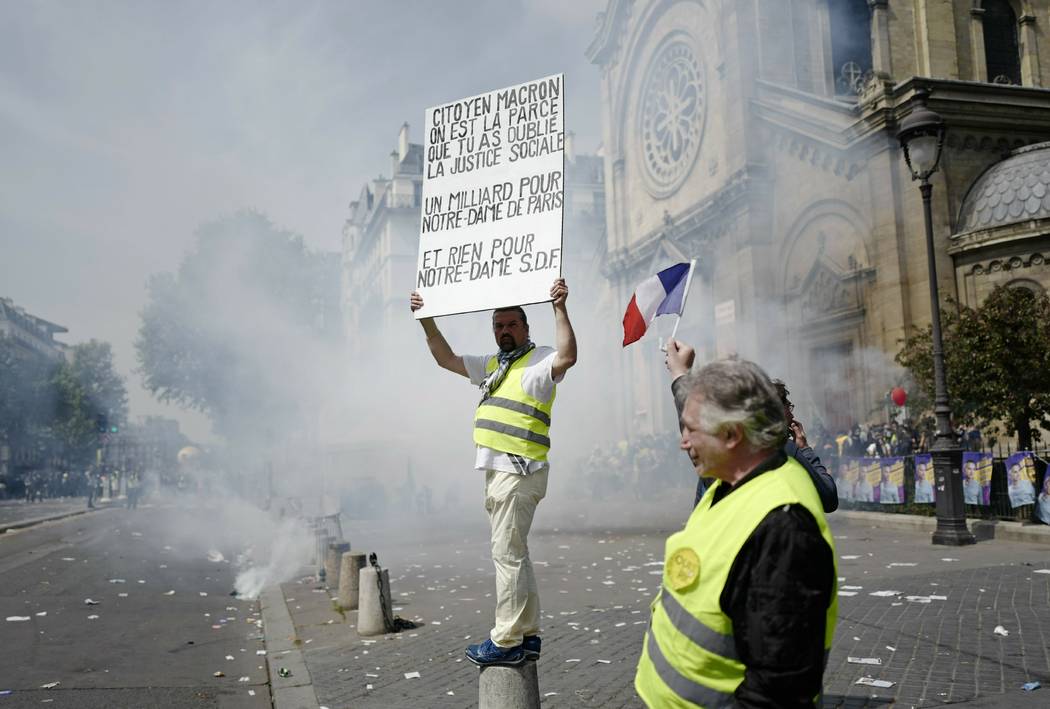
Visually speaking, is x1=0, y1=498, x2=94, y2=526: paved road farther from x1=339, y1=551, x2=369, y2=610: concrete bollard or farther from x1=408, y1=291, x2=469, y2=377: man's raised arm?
x1=408, y1=291, x2=469, y2=377: man's raised arm

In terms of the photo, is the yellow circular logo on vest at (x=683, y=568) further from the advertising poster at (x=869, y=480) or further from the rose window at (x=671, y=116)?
the rose window at (x=671, y=116)

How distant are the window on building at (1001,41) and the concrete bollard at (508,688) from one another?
90.0 feet

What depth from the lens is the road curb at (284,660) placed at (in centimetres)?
470

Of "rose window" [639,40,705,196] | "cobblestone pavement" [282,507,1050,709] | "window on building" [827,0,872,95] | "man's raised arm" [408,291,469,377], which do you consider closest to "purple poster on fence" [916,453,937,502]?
"cobblestone pavement" [282,507,1050,709]

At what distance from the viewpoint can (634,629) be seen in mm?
5949

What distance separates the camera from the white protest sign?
3.99 m

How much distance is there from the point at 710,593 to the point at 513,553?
2154 millimetres

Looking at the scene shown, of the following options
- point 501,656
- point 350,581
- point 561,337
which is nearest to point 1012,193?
point 350,581

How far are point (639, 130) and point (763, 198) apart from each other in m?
10.3

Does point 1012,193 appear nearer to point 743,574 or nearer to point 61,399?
point 743,574

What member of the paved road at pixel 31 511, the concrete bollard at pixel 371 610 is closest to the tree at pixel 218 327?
the paved road at pixel 31 511

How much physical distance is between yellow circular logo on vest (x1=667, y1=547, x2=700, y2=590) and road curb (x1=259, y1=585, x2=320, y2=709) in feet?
11.1

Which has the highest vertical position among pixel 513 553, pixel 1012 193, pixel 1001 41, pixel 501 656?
pixel 1001 41

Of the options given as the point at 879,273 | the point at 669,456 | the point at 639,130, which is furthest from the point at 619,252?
the point at 879,273
